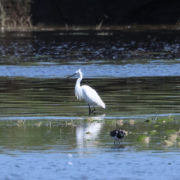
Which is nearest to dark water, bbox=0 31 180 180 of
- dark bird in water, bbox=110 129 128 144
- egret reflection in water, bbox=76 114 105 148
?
egret reflection in water, bbox=76 114 105 148

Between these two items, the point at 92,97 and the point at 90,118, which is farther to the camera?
the point at 92,97

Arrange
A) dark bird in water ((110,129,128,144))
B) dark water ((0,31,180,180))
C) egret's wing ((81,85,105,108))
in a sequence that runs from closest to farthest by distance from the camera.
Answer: dark water ((0,31,180,180))
dark bird in water ((110,129,128,144))
egret's wing ((81,85,105,108))

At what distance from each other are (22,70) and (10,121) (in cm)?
1267

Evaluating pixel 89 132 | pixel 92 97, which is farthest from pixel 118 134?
pixel 92 97

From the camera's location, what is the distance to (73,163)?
41.2ft

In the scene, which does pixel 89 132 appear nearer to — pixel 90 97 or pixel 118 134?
pixel 118 134

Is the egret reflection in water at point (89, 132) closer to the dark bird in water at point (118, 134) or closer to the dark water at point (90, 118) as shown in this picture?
the dark water at point (90, 118)

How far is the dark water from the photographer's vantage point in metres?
12.4

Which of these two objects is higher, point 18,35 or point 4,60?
point 18,35

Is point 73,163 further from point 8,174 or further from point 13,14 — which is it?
point 13,14

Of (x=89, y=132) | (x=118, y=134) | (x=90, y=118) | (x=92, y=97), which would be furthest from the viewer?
(x=92, y=97)

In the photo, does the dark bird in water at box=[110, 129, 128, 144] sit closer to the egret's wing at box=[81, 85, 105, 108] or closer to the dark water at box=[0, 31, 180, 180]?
the dark water at box=[0, 31, 180, 180]

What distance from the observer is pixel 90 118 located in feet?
54.9

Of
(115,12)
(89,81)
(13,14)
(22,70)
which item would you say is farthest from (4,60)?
(115,12)
